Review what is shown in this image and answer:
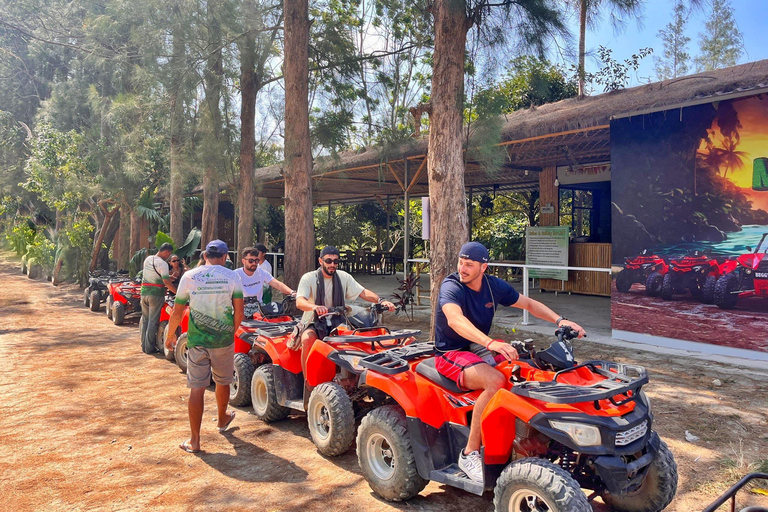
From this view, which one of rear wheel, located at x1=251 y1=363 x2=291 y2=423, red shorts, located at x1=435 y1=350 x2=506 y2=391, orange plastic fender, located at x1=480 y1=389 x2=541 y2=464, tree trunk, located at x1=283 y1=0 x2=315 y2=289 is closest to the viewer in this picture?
orange plastic fender, located at x1=480 y1=389 x2=541 y2=464

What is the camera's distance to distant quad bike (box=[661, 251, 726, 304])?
745 centimetres

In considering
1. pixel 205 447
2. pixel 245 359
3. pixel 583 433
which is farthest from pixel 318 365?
pixel 583 433

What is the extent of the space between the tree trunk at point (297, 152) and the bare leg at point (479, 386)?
6191 millimetres

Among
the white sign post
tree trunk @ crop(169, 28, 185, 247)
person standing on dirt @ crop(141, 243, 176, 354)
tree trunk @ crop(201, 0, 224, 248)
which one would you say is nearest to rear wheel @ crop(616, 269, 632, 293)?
the white sign post

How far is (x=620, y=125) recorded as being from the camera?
8.48 m

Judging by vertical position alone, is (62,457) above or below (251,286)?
below

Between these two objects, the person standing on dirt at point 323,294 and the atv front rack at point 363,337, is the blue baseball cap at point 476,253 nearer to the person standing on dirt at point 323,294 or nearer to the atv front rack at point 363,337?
the atv front rack at point 363,337

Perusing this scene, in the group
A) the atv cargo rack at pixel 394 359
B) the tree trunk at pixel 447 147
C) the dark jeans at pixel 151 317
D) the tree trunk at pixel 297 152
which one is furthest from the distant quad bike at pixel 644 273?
the dark jeans at pixel 151 317

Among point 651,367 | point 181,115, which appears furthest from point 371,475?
point 181,115

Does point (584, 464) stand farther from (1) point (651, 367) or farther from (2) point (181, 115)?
(2) point (181, 115)

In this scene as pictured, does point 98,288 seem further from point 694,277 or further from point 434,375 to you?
point 694,277

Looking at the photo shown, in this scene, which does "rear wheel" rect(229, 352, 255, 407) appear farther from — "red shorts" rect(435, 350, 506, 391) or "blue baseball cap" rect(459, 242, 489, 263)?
"blue baseball cap" rect(459, 242, 489, 263)

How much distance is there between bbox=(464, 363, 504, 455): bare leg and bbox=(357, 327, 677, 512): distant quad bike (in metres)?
0.05

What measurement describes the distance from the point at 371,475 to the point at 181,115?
10422 mm
